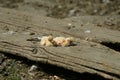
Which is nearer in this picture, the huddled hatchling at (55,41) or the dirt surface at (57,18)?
the dirt surface at (57,18)

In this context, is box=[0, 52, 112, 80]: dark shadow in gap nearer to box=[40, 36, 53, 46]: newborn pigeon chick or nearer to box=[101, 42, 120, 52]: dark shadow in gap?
box=[40, 36, 53, 46]: newborn pigeon chick

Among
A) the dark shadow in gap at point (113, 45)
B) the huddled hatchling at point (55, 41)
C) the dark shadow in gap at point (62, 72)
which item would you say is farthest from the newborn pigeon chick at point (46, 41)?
the dark shadow in gap at point (113, 45)

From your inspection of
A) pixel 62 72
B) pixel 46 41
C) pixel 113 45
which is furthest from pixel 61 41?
pixel 113 45

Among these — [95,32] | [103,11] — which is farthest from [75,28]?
[103,11]

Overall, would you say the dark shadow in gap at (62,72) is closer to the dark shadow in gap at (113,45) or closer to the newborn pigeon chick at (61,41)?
the newborn pigeon chick at (61,41)

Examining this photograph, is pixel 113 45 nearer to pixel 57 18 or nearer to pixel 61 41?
pixel 61 41

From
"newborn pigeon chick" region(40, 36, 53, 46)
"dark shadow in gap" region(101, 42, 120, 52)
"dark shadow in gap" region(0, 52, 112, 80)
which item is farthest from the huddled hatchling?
"dark shadow in gap" region(101, 42, 120, 52)

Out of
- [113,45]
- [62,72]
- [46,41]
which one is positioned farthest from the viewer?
[113,45]

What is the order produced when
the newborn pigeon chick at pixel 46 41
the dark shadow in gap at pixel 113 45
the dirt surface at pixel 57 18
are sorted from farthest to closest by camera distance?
the dark shadow in gap at pixel 113 45 → the newborn pigeon chick at pixel 46 41 → the dirt surface at pixel 57 18

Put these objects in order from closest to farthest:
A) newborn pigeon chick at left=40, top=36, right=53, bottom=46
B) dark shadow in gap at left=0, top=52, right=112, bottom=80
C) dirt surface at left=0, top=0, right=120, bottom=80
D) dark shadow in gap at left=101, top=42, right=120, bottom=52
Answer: dark shadow in gap at left=0, top=52, right=112, bottom=80 < dirt surface at left=0, top=0, right=120, bottom=80 < newborn pigeon chick at left=40, top=36, right=53, bottom=46 < dark shadow in gap at left=101, top=42, right=120, bottom=52

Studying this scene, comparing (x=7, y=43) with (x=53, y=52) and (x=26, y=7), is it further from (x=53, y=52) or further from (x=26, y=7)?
(x=26, y=7)
